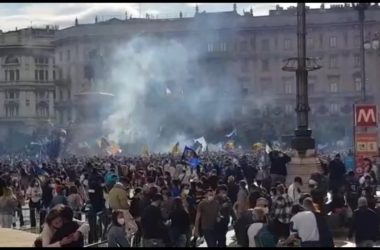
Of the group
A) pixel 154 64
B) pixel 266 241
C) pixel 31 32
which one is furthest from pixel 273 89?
pixel 266 241

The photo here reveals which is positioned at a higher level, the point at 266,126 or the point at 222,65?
the point at 222,65

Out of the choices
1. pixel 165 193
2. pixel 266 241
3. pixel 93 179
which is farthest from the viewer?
pixel 93 179

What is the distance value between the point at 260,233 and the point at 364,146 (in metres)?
11.1

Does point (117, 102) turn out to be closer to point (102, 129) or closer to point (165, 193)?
point (102, 129)

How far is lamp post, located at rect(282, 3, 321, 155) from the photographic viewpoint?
919 inches

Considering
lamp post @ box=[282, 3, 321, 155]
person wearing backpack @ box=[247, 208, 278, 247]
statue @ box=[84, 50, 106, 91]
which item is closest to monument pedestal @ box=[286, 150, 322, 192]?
lamp post @ box=[282, 3, 321, 155]

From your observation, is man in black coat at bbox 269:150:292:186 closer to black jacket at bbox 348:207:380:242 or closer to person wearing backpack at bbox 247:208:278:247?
black jacket at bbox 348:207:380:242

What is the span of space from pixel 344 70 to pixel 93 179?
260 feet

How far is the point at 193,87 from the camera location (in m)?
97.8

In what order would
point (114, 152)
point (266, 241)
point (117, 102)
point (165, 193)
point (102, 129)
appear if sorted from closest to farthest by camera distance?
point (266, 241), point (165, 193), point (114, 152), point (102, 129), point (117, 102)

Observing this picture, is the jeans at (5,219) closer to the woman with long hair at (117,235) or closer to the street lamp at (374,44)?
the woman with long hair at (117,235)

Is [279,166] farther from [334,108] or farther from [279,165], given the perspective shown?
[334,108]

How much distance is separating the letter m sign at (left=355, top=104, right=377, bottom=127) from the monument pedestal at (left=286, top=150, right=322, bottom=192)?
2.91 m

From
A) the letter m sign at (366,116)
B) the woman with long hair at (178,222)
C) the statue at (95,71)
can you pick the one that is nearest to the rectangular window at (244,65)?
the statue at (95,71)
